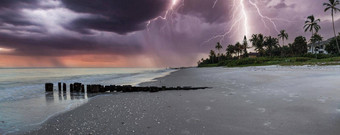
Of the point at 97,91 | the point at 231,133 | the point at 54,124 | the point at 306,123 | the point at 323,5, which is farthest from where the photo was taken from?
the point at 323,5

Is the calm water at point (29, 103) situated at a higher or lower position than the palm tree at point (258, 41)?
lower

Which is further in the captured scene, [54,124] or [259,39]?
[259,39]

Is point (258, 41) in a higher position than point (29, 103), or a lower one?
higher

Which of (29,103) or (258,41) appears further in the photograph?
(258,41)

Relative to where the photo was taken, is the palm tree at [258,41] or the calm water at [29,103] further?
the palm tree at [258,41]

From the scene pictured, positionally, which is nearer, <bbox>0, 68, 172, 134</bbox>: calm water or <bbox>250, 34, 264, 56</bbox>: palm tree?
<bbox>0, 68, 172, 134</bbox>: calm water

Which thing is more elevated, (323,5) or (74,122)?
(323,5)

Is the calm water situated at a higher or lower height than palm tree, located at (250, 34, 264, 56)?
lower

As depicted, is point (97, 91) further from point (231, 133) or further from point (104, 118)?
point (231, 133)

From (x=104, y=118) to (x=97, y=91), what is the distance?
8.01 metres

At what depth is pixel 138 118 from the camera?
5090mm

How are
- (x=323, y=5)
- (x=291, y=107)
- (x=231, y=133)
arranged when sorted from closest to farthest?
(x=231, y=133) < (x=291, y=107) < (x=323, y=5)

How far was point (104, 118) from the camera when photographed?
5.31 metres

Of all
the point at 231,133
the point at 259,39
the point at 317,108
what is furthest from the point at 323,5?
the point at 231,133
